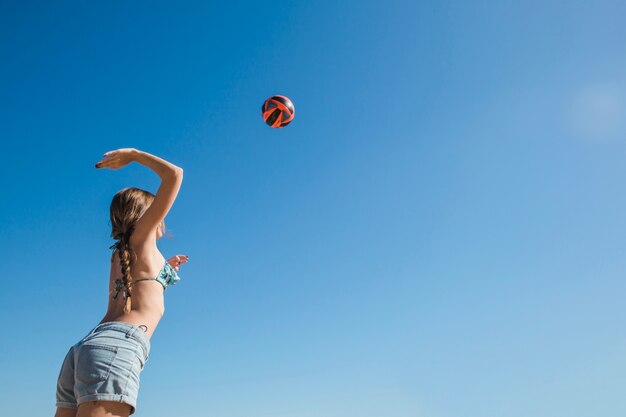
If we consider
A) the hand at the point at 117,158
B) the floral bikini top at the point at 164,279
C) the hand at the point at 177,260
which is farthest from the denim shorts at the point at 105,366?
the hand at the point at 177,260

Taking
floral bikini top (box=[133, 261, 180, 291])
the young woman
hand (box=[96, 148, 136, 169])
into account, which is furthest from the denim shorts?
hand (box=[96, 148, 136, 169])

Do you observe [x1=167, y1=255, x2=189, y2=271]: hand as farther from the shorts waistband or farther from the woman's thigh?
the woman's thigh

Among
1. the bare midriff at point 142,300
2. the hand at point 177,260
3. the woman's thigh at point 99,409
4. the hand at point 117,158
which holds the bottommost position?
the woman's thigh at point 99,409

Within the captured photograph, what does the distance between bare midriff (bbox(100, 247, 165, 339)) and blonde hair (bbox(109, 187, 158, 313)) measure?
50 mm

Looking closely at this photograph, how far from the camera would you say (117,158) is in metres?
3.80

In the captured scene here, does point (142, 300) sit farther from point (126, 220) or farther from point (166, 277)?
point (126, 220)

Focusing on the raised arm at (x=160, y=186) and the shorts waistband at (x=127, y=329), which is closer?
the shorts waistband at (x=127, y=329)

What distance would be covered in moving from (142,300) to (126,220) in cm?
61

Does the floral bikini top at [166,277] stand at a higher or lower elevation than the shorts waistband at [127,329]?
higher

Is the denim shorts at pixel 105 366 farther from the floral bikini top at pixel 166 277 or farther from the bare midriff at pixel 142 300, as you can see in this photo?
the floral bikini top at pixel 166 277

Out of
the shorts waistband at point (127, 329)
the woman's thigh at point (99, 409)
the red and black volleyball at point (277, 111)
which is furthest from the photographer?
the red and black volleyball at point (277, 111)

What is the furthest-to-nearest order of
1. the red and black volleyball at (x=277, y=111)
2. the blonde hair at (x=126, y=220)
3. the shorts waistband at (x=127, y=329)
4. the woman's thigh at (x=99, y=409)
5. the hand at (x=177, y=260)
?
1. the red and black volleyball at (x=277, y=111)
2. the hand at (x=177, y=260)
3. the blonde hair at (x=126, y=220)
4. the shorts waistband at (x=127, y=329)
5. the woman's thigh at (x=99, y=409)

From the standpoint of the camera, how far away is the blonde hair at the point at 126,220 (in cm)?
363

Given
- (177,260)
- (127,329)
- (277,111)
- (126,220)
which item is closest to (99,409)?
(127,329)
